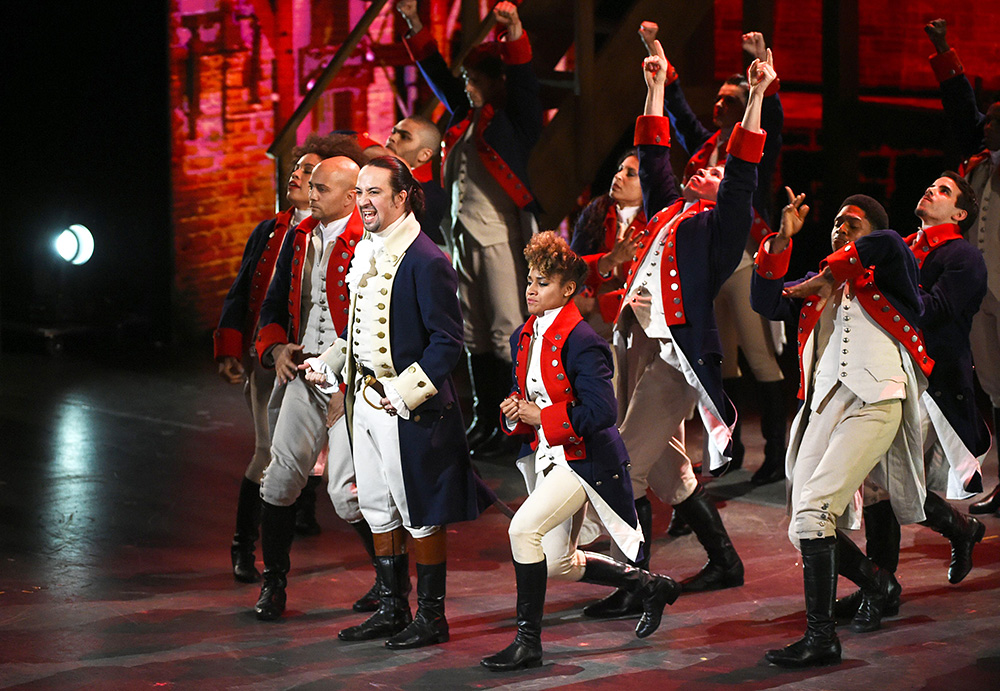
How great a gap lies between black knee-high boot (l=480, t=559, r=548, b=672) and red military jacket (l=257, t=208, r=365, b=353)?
103 cm

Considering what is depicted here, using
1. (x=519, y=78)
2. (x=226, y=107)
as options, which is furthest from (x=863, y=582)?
(x=226, y=107)

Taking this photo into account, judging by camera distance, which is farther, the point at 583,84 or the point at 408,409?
the point at 583,84

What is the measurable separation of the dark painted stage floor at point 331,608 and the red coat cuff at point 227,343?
0.76m

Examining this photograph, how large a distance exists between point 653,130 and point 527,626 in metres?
1.67

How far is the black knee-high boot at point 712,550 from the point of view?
4324mm

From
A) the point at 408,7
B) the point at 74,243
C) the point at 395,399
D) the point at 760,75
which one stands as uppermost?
the point at 408,7

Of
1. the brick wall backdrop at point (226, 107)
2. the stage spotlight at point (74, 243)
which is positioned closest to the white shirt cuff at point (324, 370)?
the brick wall backdrop at point (226, 107)

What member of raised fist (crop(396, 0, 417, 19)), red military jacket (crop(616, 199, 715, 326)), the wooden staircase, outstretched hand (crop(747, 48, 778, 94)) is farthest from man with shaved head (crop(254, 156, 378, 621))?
the wooden staircase

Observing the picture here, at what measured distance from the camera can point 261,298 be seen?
4488 millimetres

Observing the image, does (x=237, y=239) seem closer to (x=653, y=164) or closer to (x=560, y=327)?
(x=653, y=164)

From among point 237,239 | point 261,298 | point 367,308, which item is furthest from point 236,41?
point 367,308

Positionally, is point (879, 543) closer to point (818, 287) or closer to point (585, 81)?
point (818, 287)

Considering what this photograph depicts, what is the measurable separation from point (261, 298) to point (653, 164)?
4.48 ft

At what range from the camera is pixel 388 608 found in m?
3.84
